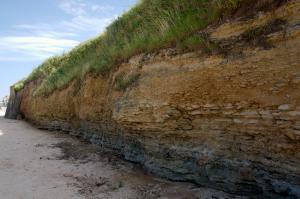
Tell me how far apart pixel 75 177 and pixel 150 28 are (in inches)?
191

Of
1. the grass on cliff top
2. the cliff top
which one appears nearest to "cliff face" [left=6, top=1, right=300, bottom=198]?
the cliff top

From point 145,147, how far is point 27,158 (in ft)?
15.4

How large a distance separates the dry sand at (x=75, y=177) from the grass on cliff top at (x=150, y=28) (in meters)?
3.28

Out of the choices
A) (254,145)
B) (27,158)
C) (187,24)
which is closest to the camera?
(254,145)

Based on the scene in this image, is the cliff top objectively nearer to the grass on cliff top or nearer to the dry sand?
the grass on cliff top

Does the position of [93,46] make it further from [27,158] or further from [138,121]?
[138,121]

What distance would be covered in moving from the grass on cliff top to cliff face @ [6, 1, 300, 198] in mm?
464

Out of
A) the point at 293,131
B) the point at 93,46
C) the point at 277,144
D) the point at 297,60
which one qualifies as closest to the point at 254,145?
the point at 277,144

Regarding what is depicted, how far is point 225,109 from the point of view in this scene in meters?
6.78

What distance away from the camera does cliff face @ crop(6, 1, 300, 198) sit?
18.8 feet

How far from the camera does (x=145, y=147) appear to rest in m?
9.39

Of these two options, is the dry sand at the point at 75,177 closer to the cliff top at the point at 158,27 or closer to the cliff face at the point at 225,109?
the cliff face at the point at 225,109

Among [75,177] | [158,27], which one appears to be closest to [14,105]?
[75,177]

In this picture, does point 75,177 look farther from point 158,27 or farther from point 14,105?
point 14,105
